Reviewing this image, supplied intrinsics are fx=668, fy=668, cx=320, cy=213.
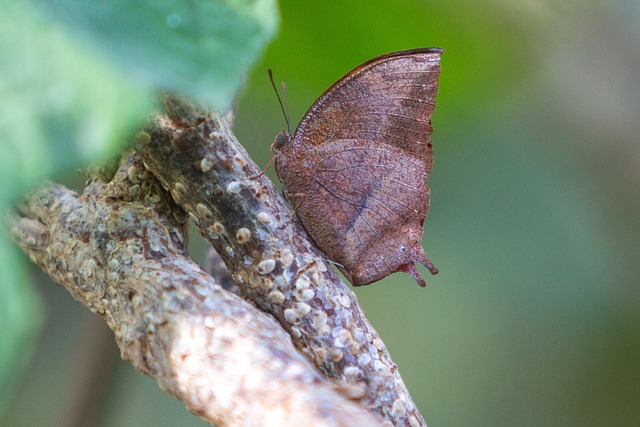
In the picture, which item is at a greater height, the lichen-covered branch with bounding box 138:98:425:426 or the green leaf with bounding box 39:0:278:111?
the green leaf with bounding box 39:0:278:111

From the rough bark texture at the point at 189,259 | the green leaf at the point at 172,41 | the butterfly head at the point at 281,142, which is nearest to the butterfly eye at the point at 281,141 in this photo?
the butterfly head at the point at 281,142

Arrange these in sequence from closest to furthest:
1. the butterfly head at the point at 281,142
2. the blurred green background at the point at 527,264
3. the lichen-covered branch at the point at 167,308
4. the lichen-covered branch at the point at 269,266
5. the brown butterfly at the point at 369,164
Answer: the lichen-covered branch at the point at 167,308 → the lichen-covered branch at the point at 269,266 → the brown butterfly at the point at 369,164 → the butterfly head at the point at 281,142 → the blurred green background at the point at 527,264

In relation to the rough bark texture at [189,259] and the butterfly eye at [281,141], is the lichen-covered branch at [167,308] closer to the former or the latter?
the rough bark texture at [189,259]

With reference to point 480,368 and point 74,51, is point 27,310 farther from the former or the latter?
point 480,368

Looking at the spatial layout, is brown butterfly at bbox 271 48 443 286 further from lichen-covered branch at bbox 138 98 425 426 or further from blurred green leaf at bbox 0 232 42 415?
blurred green leaf at bbox 0 232 42 415

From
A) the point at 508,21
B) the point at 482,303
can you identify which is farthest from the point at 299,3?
the point at 482,303

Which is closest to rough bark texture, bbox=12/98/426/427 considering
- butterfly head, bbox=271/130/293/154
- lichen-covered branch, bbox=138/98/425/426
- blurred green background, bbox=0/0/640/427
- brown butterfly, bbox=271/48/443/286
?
lichen-covered branch, bbox=138/98/425/426
